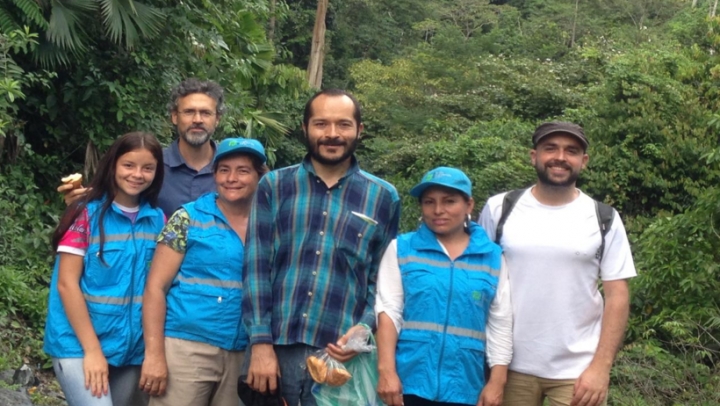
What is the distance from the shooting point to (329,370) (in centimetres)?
335

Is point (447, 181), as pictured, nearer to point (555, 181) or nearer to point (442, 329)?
point (555, 181)

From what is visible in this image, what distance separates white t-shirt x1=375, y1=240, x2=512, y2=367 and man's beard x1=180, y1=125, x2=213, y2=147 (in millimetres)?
1382

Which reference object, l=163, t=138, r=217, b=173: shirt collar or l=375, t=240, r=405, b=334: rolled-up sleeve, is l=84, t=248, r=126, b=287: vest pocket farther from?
l=375, t=240, r=405, b=334: rolled-up sleeve

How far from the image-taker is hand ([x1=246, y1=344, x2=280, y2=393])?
11.1 ft

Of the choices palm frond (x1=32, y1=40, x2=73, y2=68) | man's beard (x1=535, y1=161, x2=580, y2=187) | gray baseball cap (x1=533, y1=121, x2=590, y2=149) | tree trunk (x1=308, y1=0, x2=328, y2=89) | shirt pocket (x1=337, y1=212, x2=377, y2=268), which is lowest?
shirt pocket (x1=337, y1=212, x2=377, y2=268)

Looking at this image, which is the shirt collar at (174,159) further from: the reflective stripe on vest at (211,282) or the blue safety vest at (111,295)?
the reflective stripe on vest at (211,282)

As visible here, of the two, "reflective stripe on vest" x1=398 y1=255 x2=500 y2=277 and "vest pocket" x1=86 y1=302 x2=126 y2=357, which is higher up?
"reflective stripe on vest" x1=398 y1=255 x2=500 y2=277

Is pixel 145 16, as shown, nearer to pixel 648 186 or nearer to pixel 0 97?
pixel 0 97

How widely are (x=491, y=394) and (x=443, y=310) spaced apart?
0.37 metres

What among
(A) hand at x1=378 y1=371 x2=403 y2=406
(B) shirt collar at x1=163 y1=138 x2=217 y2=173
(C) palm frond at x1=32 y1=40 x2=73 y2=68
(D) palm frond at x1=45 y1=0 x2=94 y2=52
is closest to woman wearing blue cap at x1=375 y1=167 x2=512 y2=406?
(A) hand at x1=378 y1=371 x2=403 y2=406

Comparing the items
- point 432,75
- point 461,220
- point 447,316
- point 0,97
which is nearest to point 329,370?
point 447,316

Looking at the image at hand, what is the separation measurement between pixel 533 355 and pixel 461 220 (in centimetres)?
62

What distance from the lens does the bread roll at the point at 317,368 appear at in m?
3.35

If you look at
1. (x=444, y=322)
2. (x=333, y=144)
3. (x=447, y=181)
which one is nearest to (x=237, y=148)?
(x=333, y=144)
